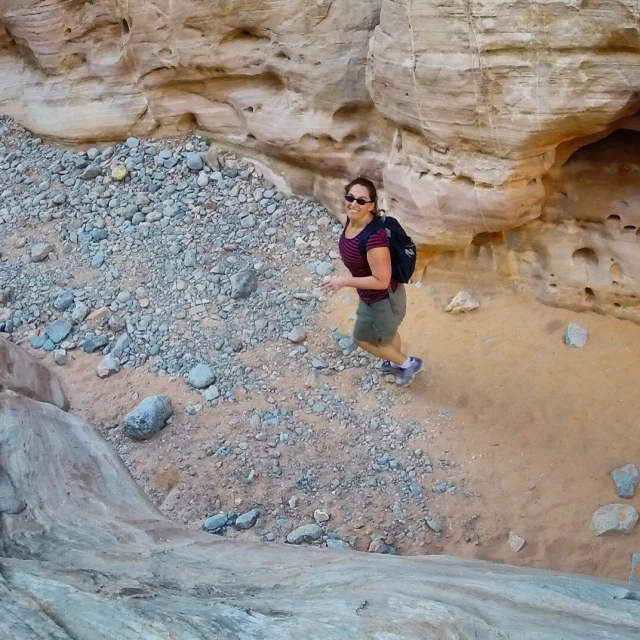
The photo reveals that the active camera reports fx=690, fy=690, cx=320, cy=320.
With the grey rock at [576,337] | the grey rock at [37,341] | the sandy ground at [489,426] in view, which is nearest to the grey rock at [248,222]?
the sandy ground at [489,426]

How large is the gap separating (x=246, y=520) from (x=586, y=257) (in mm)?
2992

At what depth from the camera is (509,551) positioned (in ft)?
12.2

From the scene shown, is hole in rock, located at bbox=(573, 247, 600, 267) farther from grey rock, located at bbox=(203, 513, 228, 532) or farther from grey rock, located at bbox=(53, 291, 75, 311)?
grey rock, located at bbox=(53, 291, 75, 311)

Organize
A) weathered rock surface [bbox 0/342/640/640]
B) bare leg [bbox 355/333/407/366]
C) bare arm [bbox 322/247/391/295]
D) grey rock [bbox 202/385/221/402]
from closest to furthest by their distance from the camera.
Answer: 1. weathered rock surface [bbox 0/342/640/640]
2. bare arm [bbox 322/247/391/295]
3. bare leg [bbox 355/333/407/366]
4. grey rock [bbox 202/385/221/402]

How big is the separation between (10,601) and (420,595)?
1.19 metres

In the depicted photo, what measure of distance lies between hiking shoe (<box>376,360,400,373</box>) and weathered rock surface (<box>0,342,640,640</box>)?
1894 mm

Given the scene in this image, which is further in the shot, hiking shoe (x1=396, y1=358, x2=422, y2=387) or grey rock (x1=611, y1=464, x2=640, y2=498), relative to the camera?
hiking shoe (x1=396, y1=358, x2=422, y2=387)

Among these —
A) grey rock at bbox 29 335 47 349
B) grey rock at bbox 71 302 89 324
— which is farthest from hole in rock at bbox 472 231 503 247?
grey rock at bbox 29 335 47 349

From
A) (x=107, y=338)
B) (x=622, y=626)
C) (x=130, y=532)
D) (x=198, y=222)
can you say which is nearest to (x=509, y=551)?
(x=622, y=626)

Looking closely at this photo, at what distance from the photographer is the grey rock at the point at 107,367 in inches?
200

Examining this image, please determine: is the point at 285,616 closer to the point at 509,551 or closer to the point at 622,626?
the point at 622,626

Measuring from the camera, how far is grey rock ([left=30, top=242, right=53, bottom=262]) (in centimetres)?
605

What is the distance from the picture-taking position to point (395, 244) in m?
3.91

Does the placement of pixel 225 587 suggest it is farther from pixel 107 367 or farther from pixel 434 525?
pixel 107 367
